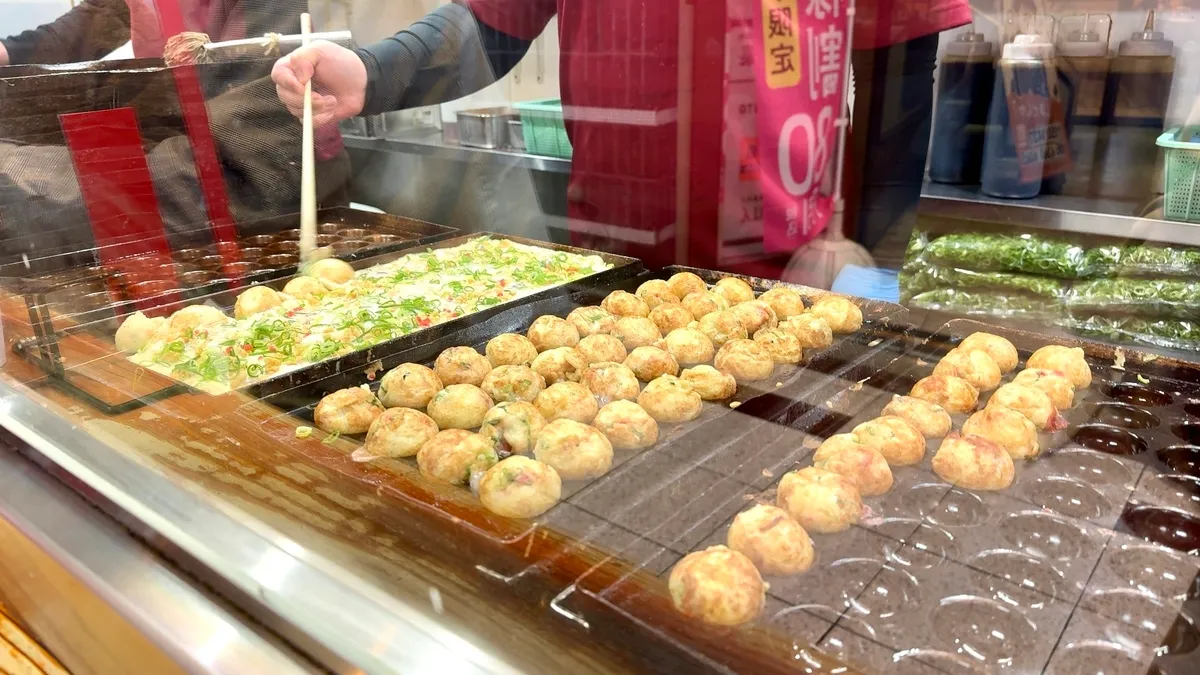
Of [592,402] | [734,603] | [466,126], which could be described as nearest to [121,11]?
[466,126]

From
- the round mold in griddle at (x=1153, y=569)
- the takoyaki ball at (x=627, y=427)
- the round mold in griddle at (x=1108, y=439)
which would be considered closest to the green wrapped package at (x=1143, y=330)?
the round mold in griddle at (x=1108, y=439)

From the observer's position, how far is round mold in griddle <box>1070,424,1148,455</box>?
→ 1.54 metres

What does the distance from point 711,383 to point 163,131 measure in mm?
2068

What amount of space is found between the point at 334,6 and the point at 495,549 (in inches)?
85.7

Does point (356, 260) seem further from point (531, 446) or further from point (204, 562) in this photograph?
point (204, 562)

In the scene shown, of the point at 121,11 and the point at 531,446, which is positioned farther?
the point at 121,11

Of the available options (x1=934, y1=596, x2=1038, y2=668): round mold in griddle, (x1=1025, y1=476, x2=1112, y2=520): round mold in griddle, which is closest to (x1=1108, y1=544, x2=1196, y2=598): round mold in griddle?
(x1=1025, y1=476, x2=1112, y2=520): round mold in griddle

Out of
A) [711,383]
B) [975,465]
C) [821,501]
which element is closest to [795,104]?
[711,383]

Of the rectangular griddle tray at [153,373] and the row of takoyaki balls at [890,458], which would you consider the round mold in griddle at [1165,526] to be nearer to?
the row of takoyaki balls at [890,458]

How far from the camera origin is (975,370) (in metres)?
1.83

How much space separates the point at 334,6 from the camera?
2707 millimetres

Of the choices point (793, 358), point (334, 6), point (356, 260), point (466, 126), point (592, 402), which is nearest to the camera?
point (592, 402)

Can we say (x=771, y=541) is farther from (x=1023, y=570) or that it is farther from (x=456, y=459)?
(x=456, y=459)

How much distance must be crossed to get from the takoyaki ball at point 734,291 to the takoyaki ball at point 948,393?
688 millimetres
